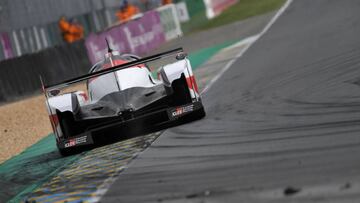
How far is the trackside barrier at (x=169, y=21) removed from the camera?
38.3 metres

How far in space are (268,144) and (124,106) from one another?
11.0 ft

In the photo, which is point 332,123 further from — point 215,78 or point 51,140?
point 215,78

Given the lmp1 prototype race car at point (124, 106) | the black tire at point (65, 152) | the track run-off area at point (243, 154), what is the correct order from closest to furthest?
the track run-off area at point (243, 154), the lmp1 prototype race car at point (124, 106), the black tire at point (65, 152)

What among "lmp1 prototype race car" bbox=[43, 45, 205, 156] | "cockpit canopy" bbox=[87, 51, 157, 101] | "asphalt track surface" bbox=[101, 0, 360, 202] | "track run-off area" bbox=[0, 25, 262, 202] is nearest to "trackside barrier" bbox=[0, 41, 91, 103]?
"asphalt track surface" bbox=[101, 0, 360, 202]

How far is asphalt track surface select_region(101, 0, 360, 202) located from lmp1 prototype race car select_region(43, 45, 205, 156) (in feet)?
0.93

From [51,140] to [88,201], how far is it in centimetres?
731

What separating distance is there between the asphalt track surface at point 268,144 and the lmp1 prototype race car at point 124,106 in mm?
285

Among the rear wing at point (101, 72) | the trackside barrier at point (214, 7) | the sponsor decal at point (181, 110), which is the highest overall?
the rear wing at point (101, 72)

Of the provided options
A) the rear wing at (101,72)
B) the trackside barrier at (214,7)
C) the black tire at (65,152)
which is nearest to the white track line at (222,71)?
the rear wing at (101,72)

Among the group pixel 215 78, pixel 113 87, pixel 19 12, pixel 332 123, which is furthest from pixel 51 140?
pixel 19 12

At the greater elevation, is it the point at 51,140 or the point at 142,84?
the point at 142,84

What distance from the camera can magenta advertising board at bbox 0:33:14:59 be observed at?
109 ft

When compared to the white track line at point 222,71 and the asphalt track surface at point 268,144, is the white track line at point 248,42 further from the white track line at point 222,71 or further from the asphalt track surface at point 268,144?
the asphalt track surface at point 268,144

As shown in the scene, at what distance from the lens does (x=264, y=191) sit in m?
5.99
